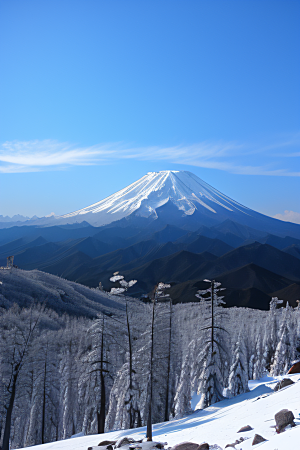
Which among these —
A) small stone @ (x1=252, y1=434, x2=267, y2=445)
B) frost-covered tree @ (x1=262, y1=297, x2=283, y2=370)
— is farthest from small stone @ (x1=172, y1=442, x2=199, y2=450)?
frost-covered tree @ (x1=262, y1=297, x2=283, y2=370)

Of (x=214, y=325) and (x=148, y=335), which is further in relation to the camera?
(x=214, y=325)

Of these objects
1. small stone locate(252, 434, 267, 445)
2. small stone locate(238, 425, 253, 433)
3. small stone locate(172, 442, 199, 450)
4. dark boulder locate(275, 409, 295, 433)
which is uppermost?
dark boulder locate(275, 409, 295, 433)

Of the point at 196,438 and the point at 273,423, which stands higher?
the point at 273,423

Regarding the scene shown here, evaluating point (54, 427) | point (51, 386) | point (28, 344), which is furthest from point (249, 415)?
point (54, 427)

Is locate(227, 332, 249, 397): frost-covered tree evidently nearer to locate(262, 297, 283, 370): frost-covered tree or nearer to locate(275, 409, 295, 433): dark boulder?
locate(275, 409, 295, 433): dark boulder

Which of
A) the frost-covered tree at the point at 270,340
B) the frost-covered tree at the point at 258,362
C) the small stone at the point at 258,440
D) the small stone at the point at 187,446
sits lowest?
the frost-covered tree at the point at 258,362

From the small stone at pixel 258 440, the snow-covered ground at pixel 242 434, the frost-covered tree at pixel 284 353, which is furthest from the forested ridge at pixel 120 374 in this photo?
the frost-covered tree at pixel 284 353

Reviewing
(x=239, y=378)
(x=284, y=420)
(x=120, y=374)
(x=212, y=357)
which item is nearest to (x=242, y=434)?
(x=284, y=420)

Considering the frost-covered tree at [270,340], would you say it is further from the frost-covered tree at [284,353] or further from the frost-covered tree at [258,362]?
the frost-covered tree at [284,353]

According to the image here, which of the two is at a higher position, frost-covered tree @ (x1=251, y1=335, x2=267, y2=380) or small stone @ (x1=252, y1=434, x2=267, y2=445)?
small stone @ (x1=252, y1=434, x2=267, y2=445)

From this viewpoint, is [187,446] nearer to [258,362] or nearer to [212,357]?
[212,357]

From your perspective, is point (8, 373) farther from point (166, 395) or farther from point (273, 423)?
point (273, 423)
